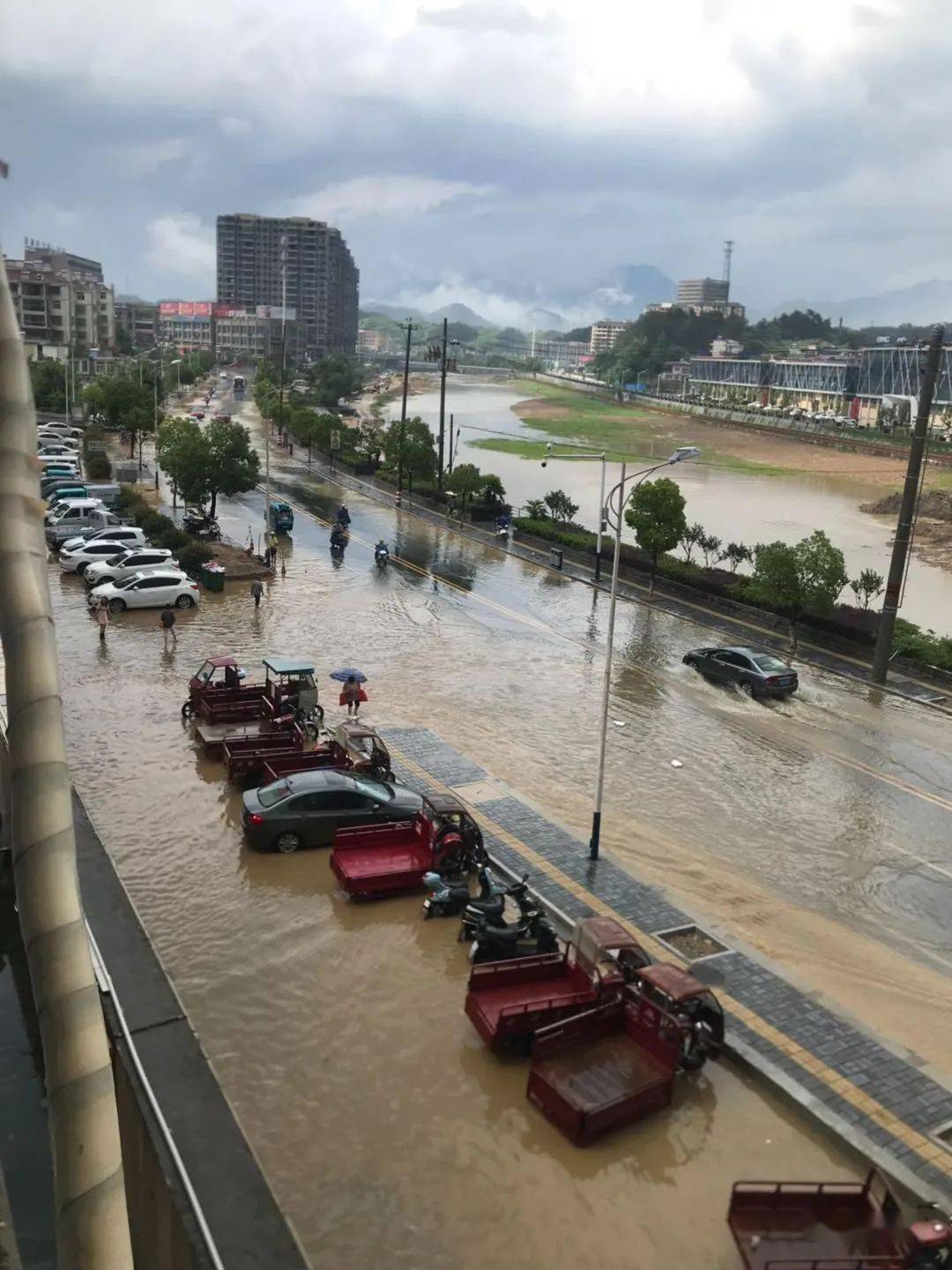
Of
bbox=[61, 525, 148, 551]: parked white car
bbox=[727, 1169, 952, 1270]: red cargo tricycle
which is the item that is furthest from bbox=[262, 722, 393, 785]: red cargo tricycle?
bbox=[61, 525, 148, 551]: parked white car

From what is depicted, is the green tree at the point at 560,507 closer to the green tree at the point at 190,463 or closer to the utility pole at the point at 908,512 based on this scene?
the green tree at the point at 190,463

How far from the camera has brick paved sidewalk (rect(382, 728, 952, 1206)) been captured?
32.0 ft

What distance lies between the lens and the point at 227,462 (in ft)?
136

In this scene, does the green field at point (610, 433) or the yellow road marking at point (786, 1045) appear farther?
the green field at point (610, 433)

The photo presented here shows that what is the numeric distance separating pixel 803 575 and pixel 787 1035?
19812 mm

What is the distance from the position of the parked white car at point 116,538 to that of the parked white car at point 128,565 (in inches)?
84.7

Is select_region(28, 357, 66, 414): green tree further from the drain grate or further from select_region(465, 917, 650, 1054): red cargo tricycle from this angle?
select_region(465, 917, 650, 1054): red cargo tricycle

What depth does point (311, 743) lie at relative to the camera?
64.1ft

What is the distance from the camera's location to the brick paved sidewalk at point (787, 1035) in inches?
384

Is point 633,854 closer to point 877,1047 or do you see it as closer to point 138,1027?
point 877,1047

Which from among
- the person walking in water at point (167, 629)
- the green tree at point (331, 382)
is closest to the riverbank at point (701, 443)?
the green tree at point (331, 382)

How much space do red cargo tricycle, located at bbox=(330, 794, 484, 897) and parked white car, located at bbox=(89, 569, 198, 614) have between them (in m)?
16.8

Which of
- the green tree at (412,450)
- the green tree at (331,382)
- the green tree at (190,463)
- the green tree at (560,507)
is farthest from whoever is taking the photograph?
the green tree at (331,382)

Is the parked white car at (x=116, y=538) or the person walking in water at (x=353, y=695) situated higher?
the parked white car at (x=116, y=538)
